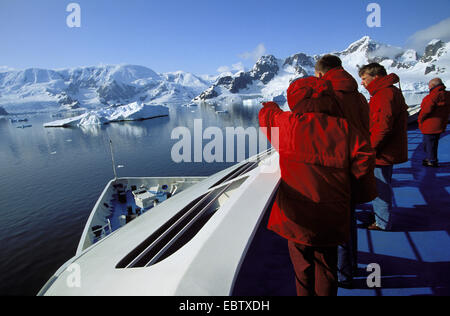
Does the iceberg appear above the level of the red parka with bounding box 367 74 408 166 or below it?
above

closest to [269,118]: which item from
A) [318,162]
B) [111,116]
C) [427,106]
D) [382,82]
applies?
[318,162]

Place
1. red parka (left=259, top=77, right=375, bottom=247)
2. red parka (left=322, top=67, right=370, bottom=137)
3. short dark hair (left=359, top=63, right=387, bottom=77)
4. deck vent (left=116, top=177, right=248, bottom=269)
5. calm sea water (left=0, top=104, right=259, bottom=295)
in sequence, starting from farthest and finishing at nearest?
calm sea water (left=0, top=104, right=259, bottom=295), short dark hair (left=359, top=63, right=387, bottom=77), deck vent (left=116, top=177, right=248, bottom=269), red parka (left=322, top=67, right=370, bottom=137), red parka (left=259, top=77, right=375, bottom=247)

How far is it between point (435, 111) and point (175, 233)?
5554 millimetres

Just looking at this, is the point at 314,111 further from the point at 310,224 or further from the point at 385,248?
the point at 385,248

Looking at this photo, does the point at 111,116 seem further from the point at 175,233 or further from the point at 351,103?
the point at 351,103

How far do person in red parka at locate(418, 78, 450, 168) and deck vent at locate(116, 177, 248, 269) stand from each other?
4.33m

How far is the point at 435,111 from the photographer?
4668 mm

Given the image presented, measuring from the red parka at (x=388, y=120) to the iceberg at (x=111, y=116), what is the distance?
78.3 m

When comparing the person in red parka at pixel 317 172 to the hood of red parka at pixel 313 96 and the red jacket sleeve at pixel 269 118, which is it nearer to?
the hood of red parka at pixel 313 96

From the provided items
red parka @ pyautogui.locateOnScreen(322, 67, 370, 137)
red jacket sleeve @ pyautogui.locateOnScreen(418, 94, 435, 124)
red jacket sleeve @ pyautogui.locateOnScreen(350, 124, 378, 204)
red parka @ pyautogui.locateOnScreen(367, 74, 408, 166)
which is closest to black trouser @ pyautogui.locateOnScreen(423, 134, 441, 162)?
red jacket sleeve @ pyautogui.locateOnScreen(418, 94, 435, 124)

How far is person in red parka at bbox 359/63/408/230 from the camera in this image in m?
2.49

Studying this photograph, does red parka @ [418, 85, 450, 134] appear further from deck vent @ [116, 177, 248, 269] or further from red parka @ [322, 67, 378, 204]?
deck vent @ [116, 177, 248, 269]

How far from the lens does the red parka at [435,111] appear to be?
4.50m
